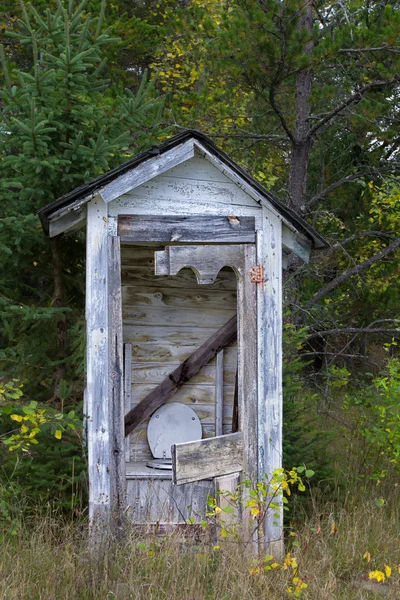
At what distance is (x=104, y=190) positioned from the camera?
4.80 meters

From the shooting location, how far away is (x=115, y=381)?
4.96 m

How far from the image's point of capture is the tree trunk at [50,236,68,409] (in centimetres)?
623

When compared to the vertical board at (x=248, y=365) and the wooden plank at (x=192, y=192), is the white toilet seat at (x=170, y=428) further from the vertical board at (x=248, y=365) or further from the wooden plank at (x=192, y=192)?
the wooden plank at (x=192, y=192)

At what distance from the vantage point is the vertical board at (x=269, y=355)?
520 centimetres

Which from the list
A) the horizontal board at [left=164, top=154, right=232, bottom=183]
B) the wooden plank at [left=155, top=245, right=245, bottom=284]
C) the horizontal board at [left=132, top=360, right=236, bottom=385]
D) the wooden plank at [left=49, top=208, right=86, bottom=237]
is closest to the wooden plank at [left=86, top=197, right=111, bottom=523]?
the wooden plank at [left=49, top=208, right=86, bottom=237]

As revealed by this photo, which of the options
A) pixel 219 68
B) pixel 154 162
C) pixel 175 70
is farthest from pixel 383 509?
pixel 175 70

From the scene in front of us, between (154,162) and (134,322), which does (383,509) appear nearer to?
(134,322)

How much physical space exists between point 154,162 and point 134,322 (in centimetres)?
203

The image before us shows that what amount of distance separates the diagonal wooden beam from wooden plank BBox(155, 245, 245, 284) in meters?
1.45

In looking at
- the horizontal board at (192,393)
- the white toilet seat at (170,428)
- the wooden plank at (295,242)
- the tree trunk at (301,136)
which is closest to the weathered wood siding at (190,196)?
the wooden plank at (295,242)

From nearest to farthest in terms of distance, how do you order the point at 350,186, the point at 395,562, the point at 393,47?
the point at 395,562 → the point at 393,47 → the point at 350,186

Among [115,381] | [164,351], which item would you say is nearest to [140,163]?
[115,381]

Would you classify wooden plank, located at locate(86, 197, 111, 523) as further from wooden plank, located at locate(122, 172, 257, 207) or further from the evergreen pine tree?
the evergreen pine tree

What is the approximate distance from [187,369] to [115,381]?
167cm
